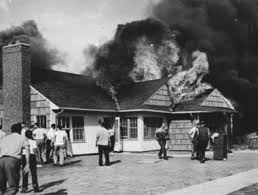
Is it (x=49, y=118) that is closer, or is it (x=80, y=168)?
(x=80, y=168)

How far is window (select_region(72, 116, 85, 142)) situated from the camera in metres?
21.6

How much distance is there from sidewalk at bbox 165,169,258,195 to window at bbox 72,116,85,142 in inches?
439

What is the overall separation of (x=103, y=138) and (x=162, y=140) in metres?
3.84

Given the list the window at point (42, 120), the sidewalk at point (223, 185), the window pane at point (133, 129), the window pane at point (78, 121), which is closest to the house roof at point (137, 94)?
the window pane at point (133, 129)

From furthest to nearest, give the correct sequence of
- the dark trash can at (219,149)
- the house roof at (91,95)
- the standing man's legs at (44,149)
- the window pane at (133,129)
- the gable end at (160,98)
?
the gable end at (160,98) → the window pane at (133,129) → the house roof at (91,95) → the dark trash can at (219,149) → the standing man's legs at (44,149)

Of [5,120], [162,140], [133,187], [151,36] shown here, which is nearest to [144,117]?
[162,140]

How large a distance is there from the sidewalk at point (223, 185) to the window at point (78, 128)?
11158 millimetres

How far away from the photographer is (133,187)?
34.0 ft

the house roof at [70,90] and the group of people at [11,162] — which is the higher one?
the house roof at [70,90]

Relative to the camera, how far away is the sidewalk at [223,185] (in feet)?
30.4

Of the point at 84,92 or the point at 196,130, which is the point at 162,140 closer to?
the point at 196,130

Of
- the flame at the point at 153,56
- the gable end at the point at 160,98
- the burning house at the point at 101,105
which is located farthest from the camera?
the flame at the point at 153,56

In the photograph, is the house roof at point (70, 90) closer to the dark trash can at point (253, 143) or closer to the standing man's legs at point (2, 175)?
the dark trash can at point (253, 143)

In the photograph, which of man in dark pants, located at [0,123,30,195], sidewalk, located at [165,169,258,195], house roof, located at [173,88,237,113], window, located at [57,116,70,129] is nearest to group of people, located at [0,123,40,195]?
man in dark pants, located at [0,123,30,195]
